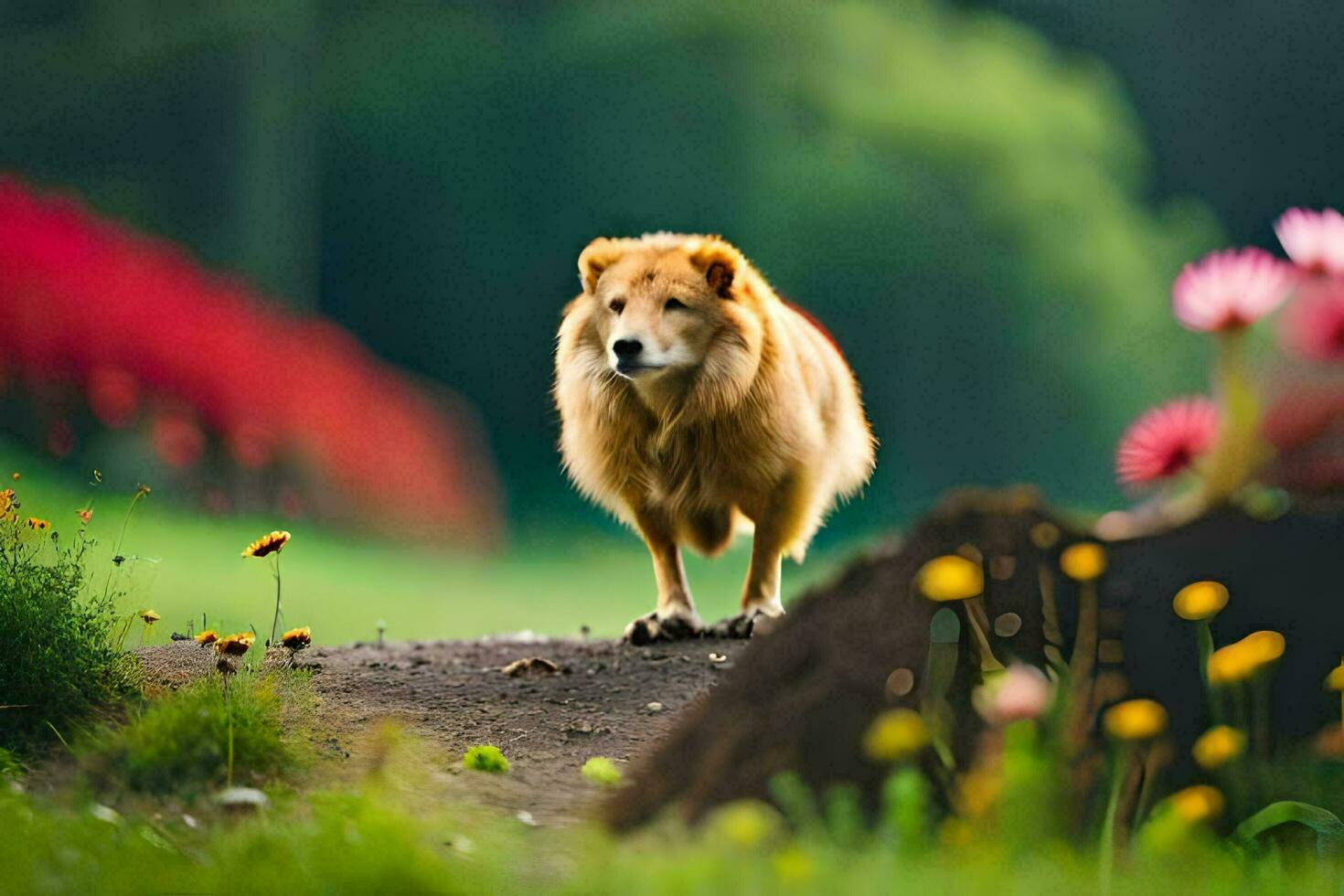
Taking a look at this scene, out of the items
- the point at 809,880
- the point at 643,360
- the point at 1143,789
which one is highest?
the point at 643,360

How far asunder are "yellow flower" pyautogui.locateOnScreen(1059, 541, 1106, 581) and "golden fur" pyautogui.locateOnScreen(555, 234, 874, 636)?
2402mm

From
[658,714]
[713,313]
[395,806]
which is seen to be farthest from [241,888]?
[713,313]

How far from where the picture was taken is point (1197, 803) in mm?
2654

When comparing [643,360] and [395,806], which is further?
[643,360]

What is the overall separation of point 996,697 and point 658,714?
211cm

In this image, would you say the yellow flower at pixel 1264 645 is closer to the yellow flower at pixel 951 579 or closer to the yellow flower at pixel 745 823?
the yellow flower at pixel 951 579

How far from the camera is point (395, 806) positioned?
3119 mm

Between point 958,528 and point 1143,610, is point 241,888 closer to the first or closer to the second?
point 958,528

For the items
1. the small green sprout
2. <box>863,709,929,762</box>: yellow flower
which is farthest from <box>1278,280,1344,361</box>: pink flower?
the small green sprout

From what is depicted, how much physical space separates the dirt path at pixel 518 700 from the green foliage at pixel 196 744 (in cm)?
21

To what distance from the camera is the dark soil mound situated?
2.93 metres

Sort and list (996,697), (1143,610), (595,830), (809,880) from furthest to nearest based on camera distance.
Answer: (1143,610) < (595,830) < (996,697) < (809,880)

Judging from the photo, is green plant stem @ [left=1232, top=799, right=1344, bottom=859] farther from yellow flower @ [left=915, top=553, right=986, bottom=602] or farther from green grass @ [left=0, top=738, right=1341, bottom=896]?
yellow flower @ [left=915, top=553, right=986, bottom=602]

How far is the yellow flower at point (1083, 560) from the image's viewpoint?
298 cm
